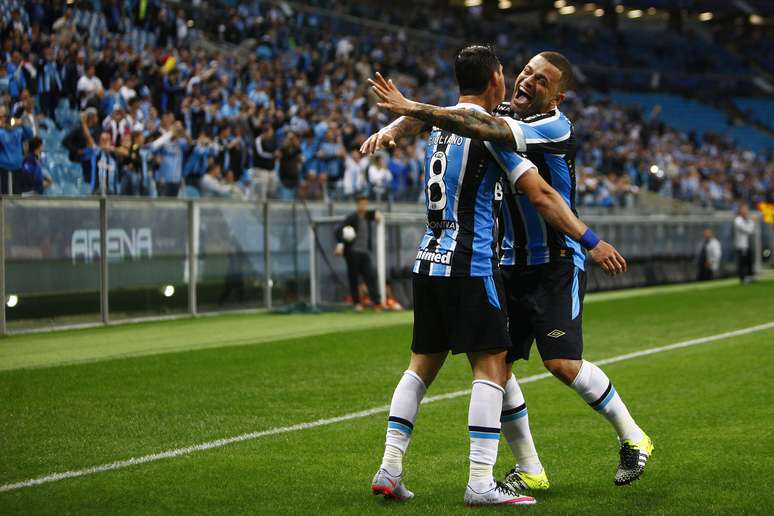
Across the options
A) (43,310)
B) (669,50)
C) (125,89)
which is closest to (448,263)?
(43,310)

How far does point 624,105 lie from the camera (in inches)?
2039

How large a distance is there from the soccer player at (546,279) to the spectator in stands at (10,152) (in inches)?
435

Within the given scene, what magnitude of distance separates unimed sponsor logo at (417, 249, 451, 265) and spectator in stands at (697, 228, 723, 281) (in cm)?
2570

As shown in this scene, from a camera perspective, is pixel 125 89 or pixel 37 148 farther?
pixel 125 89

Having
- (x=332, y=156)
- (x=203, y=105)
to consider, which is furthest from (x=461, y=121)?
(x=332, y=156)

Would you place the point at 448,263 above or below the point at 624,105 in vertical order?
below

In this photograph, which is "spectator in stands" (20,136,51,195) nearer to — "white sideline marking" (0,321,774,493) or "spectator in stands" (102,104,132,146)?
"spectator in stands" (102,104,132,146)

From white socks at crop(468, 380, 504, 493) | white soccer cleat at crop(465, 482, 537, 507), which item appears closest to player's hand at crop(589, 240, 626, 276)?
white socks at crop(468, 380, 504, 493)

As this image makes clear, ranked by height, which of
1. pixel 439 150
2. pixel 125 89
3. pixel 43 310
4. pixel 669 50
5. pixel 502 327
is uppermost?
pixel 669 50

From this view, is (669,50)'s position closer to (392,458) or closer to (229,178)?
(229,178)

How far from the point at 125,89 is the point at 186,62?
4.03m

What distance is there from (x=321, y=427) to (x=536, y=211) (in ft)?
9.21

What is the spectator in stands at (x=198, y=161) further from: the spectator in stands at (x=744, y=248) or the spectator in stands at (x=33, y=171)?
the spectator in stands at (x=744, y=248)

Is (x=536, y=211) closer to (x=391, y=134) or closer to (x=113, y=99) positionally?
(x=391, y=134)
